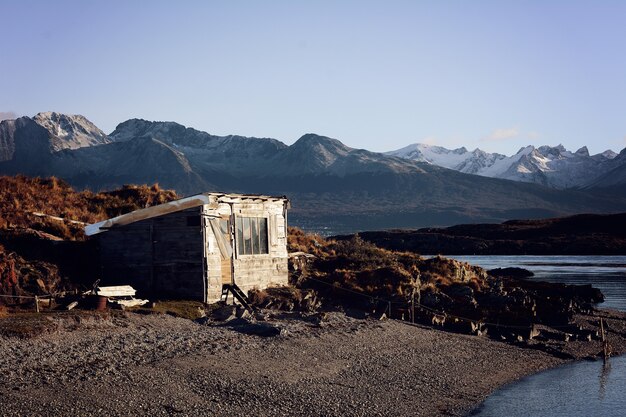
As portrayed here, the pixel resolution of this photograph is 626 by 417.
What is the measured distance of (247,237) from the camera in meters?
35.0

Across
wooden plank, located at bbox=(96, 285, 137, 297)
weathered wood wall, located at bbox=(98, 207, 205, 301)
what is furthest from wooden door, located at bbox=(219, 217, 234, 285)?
wooden plank, located at bbox=(96, 285, 137, 297)

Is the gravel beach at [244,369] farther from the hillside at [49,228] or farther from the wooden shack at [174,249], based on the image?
the hillside at [49,228]

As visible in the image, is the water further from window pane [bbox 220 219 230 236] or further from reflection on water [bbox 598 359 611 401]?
window pane [bbox 220 219 230 236]

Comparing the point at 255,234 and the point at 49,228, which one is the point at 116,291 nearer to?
the point at 255,234

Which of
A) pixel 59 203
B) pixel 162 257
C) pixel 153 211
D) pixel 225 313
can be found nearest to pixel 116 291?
pixel 162 257

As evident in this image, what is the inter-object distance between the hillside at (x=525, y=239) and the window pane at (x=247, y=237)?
3076 inches

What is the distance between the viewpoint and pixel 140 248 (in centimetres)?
3247

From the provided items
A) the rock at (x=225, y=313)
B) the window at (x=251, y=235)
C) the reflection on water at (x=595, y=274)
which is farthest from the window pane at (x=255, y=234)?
the reflection on water at (x=595, y=274)

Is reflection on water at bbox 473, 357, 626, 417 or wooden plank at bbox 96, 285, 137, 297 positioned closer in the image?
reflection on water at bbox 473, 357, 626, 417

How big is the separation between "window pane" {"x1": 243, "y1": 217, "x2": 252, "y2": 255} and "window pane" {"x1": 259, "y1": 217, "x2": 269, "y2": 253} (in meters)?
0.83

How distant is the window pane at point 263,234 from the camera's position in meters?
35.8

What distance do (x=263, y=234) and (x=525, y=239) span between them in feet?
314

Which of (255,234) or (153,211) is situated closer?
(153,211)

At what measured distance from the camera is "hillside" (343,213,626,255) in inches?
4473
